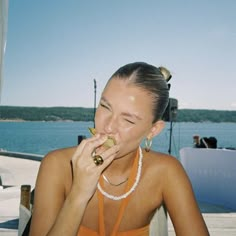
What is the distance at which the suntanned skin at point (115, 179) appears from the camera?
1234mm

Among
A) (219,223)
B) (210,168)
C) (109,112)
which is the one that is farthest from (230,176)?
(109,112)

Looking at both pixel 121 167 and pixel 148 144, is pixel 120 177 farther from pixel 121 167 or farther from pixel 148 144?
pixel 148 144

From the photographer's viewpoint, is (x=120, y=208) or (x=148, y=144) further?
(x=148, y=144)

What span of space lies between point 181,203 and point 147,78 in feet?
2.18

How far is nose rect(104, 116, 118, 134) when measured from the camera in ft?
4.69

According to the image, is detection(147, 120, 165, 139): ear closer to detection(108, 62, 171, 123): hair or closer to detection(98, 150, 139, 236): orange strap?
detection(108, 62, 171, 123): hair

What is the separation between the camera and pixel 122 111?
145cm

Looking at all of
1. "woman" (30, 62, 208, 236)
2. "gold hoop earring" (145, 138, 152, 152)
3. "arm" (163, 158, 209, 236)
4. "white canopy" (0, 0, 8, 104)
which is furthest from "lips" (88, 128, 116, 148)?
"white canopy" (0, 0, 8, 104)

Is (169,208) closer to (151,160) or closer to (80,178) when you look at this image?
(151,160)

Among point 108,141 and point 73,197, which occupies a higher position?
point 108,141

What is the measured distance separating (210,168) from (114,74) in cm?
759

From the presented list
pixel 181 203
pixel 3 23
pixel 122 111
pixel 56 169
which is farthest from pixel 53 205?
pixel 3 23

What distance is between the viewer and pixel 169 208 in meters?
1.74

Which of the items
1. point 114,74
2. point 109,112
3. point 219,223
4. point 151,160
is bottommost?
point 219,223
